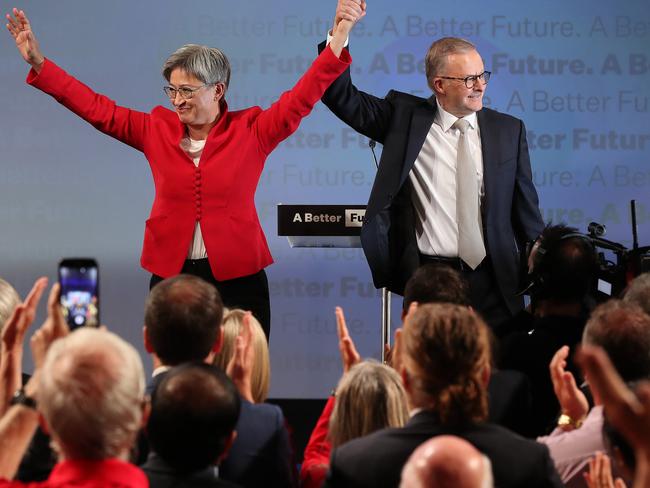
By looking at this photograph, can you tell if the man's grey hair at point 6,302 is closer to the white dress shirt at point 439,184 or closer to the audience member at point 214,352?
the audience member at point 214,352

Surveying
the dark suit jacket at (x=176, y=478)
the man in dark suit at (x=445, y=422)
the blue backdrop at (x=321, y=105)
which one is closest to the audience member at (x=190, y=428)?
the dark suit jacket at (x=176, y=478)

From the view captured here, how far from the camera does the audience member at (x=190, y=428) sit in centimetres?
183

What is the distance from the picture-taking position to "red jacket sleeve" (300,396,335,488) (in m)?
2.63

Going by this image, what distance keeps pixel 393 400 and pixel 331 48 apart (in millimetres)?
1676

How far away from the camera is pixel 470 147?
13.3 feet

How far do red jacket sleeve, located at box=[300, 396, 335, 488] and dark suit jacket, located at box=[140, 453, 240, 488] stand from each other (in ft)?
2.55

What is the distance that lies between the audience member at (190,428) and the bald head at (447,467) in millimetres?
566

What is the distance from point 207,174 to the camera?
12.6 feet

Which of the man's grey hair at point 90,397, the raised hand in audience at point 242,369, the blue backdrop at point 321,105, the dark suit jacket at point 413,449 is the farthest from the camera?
the blue backdrop at point 321,105

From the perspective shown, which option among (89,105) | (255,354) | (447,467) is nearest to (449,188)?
(89,105)

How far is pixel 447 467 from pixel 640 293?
1743 millimetres

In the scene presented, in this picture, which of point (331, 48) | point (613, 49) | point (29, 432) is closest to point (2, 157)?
point (331, 48)

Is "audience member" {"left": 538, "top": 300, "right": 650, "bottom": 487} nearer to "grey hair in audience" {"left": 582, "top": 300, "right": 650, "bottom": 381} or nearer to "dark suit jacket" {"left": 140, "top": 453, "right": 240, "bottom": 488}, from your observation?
"grey hair in audience" {"left": 582, "top": 300, "right": 650, "bottom": 381}

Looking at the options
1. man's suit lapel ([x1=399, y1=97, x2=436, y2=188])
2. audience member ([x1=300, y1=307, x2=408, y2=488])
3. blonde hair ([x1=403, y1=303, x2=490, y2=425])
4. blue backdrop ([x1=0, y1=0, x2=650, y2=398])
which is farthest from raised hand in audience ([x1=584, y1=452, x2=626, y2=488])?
blue backdrop ([x1=0, y1=0, x2=650, y2=398])
